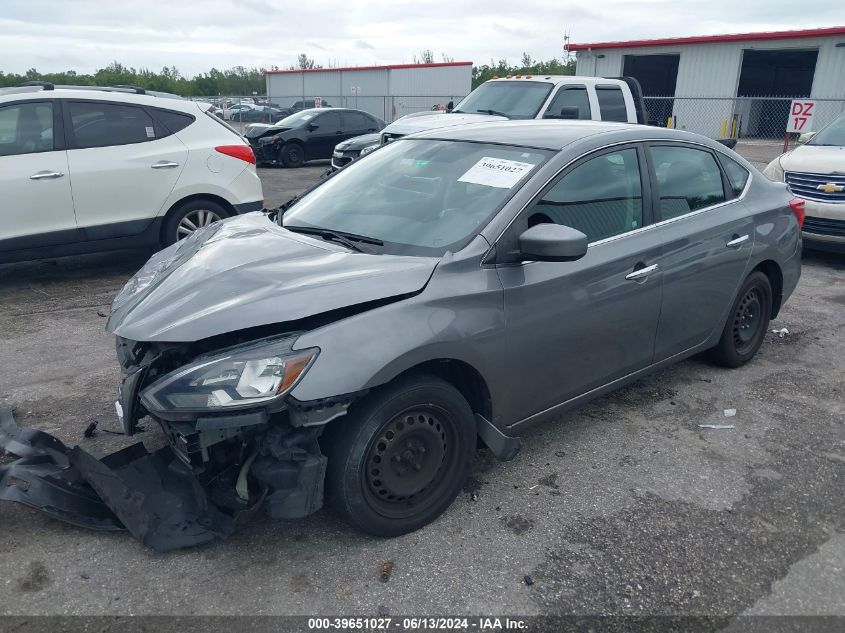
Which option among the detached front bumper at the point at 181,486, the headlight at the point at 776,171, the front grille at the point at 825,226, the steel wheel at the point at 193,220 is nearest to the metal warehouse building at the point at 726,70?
the headlight at the point at 776,171

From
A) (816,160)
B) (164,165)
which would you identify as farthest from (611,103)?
(164,165)

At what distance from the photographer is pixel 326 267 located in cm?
310

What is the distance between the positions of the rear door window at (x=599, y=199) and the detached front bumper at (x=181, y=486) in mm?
1574

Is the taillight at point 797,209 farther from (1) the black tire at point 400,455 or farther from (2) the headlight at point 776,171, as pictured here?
(2) the headlight at point 776,171

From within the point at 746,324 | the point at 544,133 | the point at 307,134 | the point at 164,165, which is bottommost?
the point at 746,324

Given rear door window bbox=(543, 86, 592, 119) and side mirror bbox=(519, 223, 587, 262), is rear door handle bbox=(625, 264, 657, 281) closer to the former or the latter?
side mirror bbox=(519, 223, 587, 262)

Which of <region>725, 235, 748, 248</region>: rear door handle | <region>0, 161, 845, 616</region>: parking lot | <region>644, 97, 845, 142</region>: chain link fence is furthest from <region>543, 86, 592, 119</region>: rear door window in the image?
<region>644, 97, 845, 142</region>: chain link fence

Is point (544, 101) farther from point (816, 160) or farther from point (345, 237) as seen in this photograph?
point (345, 237)

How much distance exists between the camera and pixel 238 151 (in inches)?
294

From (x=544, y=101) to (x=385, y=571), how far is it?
8.22 metres

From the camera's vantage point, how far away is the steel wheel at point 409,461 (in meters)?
2.94

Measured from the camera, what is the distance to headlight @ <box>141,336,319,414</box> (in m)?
2.62

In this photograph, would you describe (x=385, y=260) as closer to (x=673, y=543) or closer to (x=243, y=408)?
(x=243, y=408)

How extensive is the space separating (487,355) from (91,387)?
108 inches
